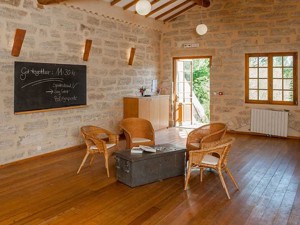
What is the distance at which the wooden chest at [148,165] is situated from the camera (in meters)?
4.19

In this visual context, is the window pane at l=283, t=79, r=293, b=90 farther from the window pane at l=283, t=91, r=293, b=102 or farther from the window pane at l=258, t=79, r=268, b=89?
the window pane at l=258, t=79, r=268, b=89

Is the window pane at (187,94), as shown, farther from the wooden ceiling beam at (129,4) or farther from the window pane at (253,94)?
the wooden ceiling beam at (129,4)

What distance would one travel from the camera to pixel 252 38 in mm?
8062

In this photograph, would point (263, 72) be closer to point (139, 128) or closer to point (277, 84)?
point (277, 84)

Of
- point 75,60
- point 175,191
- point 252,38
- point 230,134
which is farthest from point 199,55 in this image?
point 175,191

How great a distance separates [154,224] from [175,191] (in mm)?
977

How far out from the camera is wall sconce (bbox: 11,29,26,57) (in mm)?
5204

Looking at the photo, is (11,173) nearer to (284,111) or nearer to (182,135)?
(182,135)

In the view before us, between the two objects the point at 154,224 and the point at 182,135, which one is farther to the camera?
the point at 182,135

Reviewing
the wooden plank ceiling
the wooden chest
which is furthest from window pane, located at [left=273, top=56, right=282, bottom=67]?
the wooden chest

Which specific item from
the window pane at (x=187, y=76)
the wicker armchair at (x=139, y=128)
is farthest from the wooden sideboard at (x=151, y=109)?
the wicker armchair at (x=139, y=128)

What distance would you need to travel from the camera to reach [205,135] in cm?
521

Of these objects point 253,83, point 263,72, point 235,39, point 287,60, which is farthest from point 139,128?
point 287,60

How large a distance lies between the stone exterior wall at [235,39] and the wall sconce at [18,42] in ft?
16.3
